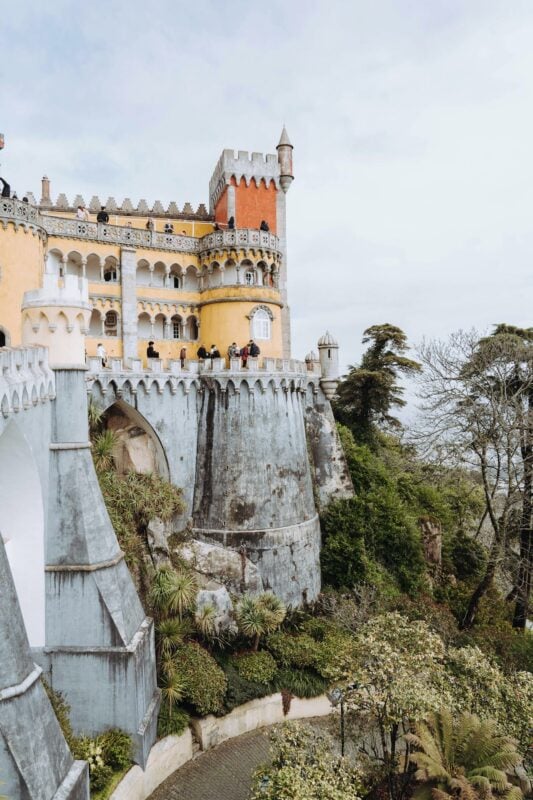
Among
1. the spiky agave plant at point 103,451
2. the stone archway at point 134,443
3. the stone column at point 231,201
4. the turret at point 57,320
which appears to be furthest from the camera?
the stone column at point 231,201

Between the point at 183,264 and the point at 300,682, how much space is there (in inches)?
762

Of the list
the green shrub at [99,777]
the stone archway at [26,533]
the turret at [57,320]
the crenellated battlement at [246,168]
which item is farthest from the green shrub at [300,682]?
the crenellated battlement at [246,168]

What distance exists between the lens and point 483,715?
12.1 m

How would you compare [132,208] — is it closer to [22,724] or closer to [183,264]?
[183,264]

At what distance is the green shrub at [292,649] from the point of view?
18781 millimetres

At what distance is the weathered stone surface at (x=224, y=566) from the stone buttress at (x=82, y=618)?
290 inches

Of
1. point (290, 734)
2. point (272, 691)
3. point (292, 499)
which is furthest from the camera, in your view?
point (292, 499)

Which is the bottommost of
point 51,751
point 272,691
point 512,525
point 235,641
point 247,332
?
point 272,691

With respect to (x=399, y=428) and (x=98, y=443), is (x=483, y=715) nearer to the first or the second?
(x=98, y=443)

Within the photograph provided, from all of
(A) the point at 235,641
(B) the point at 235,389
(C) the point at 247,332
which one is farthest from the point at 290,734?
(C) the point at 247,332

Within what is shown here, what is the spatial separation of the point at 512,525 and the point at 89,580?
17.4 metres

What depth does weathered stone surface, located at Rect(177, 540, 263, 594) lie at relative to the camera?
20734 millimetres

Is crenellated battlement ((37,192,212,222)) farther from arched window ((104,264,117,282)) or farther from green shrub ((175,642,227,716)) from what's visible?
green shrub ((175,642,227,716))

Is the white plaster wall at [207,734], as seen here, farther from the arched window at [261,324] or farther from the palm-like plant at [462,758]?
the arched window at [261,324]
